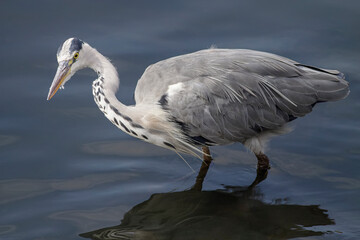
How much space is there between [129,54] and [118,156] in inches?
71.1

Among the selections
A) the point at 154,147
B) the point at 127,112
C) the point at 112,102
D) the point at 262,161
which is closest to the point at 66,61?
the point at 112,102

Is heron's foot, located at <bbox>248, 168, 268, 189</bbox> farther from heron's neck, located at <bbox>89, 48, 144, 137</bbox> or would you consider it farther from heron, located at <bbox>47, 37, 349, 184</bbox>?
heron's neck, located at <bbox>89, 48, 144, 137</bbox>

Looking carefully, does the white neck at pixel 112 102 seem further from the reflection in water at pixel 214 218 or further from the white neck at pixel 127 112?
the reflection in water at pixel 214 218

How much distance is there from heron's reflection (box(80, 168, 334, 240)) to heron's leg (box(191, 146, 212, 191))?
0.09 meters

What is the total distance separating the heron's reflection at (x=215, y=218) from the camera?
5820mm

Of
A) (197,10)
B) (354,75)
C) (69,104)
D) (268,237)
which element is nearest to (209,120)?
(268,237)

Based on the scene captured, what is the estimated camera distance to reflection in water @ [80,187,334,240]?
5.82 m

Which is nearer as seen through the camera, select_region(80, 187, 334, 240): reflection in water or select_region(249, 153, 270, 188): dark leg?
select_region(80, 187, 334, 240): reflection in water

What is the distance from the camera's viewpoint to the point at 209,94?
6.12 m

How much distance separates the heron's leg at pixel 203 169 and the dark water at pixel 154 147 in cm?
7

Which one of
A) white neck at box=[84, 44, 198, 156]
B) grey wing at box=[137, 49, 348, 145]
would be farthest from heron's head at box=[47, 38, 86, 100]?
grey wing at box=[137, 49, 348, 145]

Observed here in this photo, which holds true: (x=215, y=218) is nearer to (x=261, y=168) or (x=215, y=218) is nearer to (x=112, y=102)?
(x=261, y=168)

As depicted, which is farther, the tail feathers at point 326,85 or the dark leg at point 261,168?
the dark leg at point 261,168

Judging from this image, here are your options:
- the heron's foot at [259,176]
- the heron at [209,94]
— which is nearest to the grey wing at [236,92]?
the heron at [209,94]
